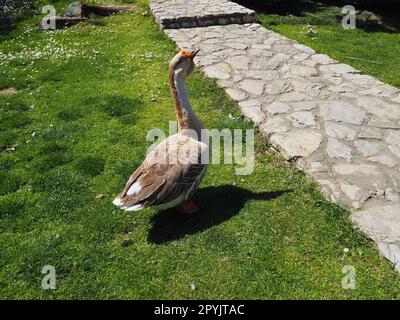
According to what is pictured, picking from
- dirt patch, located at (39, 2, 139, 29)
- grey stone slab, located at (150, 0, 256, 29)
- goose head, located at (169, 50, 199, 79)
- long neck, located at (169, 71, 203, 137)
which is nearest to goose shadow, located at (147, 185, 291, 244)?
long neck, located at (169, 71, 203, 137)

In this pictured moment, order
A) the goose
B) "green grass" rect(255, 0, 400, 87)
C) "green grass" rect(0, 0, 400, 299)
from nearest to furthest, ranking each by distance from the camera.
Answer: "green grass" rect(0, 0, 400, 299)
the goose
"green grass" rect(255, 0, 400, 87)

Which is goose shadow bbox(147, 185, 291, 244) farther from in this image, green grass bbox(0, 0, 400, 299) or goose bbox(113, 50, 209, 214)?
goose bbox(113, 50, 209, 214)

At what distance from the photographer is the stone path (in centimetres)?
487

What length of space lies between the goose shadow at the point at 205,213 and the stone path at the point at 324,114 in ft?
2.96

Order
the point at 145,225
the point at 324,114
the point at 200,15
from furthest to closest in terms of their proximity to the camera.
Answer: the point at 200,15 < the point at 324,114 < the point at 145,225

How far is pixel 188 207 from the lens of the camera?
477 centimetres

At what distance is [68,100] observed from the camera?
308 inches

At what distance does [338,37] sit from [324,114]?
5334 millimetres

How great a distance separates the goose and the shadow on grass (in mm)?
8966

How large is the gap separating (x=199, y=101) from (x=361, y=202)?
11.9 feet

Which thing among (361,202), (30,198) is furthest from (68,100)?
(361,202)

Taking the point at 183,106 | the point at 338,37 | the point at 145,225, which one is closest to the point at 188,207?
the point at 145,225

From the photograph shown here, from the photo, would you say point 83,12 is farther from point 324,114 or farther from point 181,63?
point 181,63

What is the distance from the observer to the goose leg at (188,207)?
15.7 feet
